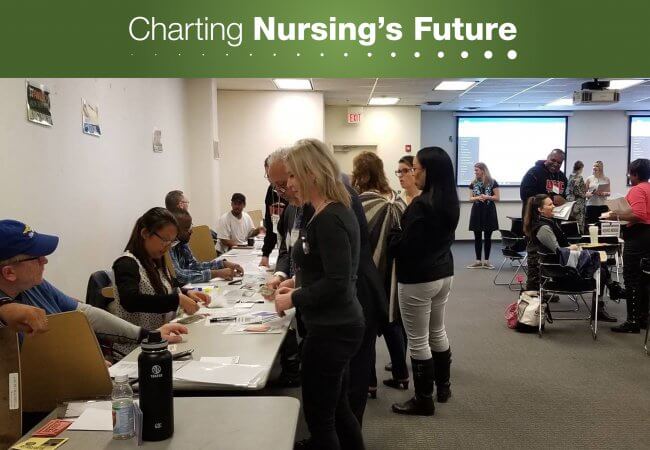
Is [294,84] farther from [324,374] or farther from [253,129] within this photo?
[324,374]

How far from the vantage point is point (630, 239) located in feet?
16.9

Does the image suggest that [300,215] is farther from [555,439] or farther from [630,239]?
[630,239]

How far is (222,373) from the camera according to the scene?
2.01 m

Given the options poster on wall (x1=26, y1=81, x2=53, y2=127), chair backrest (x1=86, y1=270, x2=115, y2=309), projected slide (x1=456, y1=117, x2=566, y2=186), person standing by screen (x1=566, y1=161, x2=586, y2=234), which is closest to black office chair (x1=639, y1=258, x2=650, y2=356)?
chair backrest (x1=86, y1=270, x2=115, y2=309)

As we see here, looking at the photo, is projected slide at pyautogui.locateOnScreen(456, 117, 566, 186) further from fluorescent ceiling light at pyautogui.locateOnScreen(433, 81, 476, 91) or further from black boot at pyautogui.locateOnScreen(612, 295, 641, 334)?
black boot at pyautogui.locateOnScreen(612, 295, 641, 334)

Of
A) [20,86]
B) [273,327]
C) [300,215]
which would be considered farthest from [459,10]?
[20,86]

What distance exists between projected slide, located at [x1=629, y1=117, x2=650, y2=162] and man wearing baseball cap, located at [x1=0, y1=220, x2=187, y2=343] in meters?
12.4

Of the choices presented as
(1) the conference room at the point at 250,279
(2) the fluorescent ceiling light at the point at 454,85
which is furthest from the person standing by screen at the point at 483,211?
(2) the fluorescent ceiling light at the point at 454,85

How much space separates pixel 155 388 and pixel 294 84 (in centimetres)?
759

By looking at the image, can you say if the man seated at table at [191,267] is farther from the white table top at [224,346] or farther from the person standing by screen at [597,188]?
the person standing by screen at [597,188]

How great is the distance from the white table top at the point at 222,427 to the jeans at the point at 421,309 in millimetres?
1550

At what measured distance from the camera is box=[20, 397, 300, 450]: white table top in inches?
57.3

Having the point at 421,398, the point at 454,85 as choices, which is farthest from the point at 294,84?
the point at 421,398

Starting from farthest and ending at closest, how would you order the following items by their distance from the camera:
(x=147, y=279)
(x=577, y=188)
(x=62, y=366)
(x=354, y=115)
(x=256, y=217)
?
(x=354, y=115)
(x=577, y=188)
(x=256, y=217)
(x=147, y=279)
(x=62, y=366)
